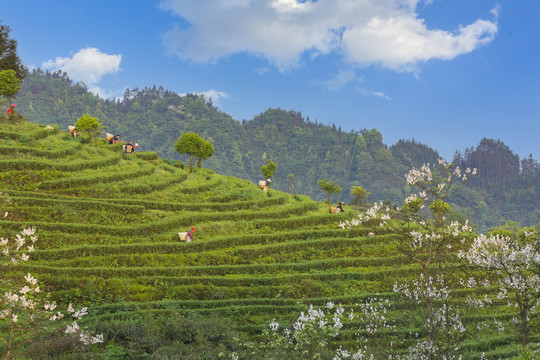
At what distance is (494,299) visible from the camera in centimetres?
2398

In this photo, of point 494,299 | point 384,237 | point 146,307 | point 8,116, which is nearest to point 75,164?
point 8,116

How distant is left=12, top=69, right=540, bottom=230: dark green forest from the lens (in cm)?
15538

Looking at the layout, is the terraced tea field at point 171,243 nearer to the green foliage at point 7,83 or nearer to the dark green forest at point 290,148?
the green foliage at point 7,83

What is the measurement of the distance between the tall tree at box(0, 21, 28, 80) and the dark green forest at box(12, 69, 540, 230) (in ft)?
342

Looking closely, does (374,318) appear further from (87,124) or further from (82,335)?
(87,124)

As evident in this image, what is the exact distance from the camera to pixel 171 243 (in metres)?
25.0

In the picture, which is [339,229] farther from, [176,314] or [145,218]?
[176,314]

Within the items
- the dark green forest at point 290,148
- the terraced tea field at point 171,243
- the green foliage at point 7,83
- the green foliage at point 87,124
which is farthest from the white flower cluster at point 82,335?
the dark green forest at point 290,148

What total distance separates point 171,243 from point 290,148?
16474cm

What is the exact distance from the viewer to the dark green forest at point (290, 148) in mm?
155375

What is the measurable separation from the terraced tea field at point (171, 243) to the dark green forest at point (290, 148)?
117374 mm

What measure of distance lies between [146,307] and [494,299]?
19651 millimetres

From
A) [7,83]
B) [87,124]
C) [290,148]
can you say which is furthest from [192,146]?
[290,148]

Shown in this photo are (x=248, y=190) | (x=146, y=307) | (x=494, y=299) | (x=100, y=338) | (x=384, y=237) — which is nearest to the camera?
(x=100, y=338)
